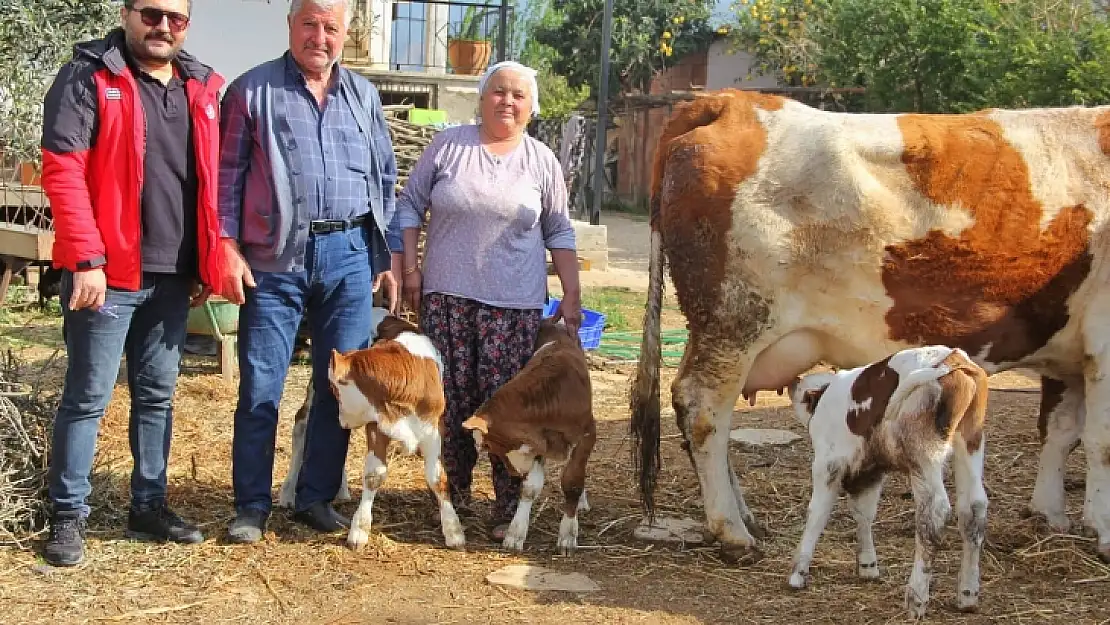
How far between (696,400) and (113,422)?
367 cm

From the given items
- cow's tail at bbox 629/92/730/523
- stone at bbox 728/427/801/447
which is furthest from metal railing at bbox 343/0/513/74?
cow's tail at bbox 629/92/730/523

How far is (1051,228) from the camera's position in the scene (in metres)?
4.80

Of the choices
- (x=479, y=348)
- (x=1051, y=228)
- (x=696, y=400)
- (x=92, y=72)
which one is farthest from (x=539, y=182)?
(x=1051, y=228)

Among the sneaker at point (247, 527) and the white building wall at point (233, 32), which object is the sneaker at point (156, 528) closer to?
the sneaker at point (247, 527)

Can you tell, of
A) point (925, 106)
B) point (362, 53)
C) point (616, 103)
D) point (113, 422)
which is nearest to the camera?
point (113, 422)

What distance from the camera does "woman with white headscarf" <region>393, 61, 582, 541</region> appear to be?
4.84 m

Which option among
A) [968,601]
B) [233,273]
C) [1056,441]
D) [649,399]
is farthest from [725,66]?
[968,601]

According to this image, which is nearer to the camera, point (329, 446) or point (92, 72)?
point (92, 72)

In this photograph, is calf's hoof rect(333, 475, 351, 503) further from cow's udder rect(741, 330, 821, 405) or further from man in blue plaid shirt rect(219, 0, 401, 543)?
cow's udder rect(741, 330, 821, 405)

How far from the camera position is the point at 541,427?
4.61m

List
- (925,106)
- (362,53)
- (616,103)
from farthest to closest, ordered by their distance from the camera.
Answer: (616,103) < (362,53) < (925,106)

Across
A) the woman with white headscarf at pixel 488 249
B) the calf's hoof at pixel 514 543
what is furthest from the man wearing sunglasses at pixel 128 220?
the calf's hoof at pixel 514 543

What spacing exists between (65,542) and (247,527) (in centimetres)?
69

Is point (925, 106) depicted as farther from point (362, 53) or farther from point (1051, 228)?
point (1051, 228)
